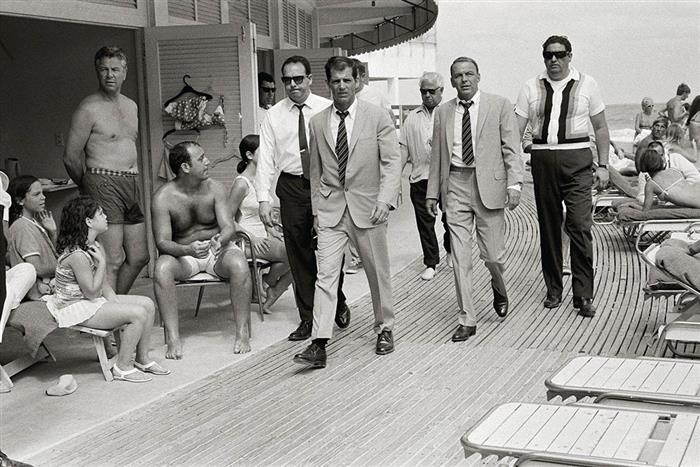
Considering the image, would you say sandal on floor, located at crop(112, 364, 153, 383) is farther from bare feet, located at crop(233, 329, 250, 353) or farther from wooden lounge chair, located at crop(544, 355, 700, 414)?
wooden lounge chair, located at crop(544, 355, 700, 414)

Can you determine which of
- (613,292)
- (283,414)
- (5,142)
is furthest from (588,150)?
(5,142)

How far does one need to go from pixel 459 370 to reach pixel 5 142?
6204 mm

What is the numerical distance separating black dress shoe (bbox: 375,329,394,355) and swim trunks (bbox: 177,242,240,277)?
1.08m

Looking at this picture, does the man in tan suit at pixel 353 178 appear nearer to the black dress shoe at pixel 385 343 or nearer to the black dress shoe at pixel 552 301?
the black dress shoe at pixel 385 343

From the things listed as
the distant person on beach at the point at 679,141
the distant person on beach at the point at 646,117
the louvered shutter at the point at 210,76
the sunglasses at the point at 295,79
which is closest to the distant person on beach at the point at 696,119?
the distant person on beach at the point at 679,141

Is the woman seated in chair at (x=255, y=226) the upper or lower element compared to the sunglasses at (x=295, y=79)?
→ lower

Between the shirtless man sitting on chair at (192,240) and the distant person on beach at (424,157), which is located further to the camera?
A: the distant person on beach at (424,157)

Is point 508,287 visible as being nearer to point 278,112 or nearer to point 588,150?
point 588,150

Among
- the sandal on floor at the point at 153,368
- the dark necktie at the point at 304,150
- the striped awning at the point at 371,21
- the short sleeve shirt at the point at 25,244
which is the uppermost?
the striped awning at the point at 371,21

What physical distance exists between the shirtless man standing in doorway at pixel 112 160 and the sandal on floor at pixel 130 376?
1.02m

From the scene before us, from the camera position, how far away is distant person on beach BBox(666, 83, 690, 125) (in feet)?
55.4

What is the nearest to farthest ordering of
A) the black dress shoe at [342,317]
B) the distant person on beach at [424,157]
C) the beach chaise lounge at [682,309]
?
the beach chaise lounge at [682,309], the black dress shoe at [342,317], the distant person on beach at [424,157]

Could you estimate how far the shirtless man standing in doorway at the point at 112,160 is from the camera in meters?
5.96

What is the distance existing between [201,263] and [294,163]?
867 millimetres
